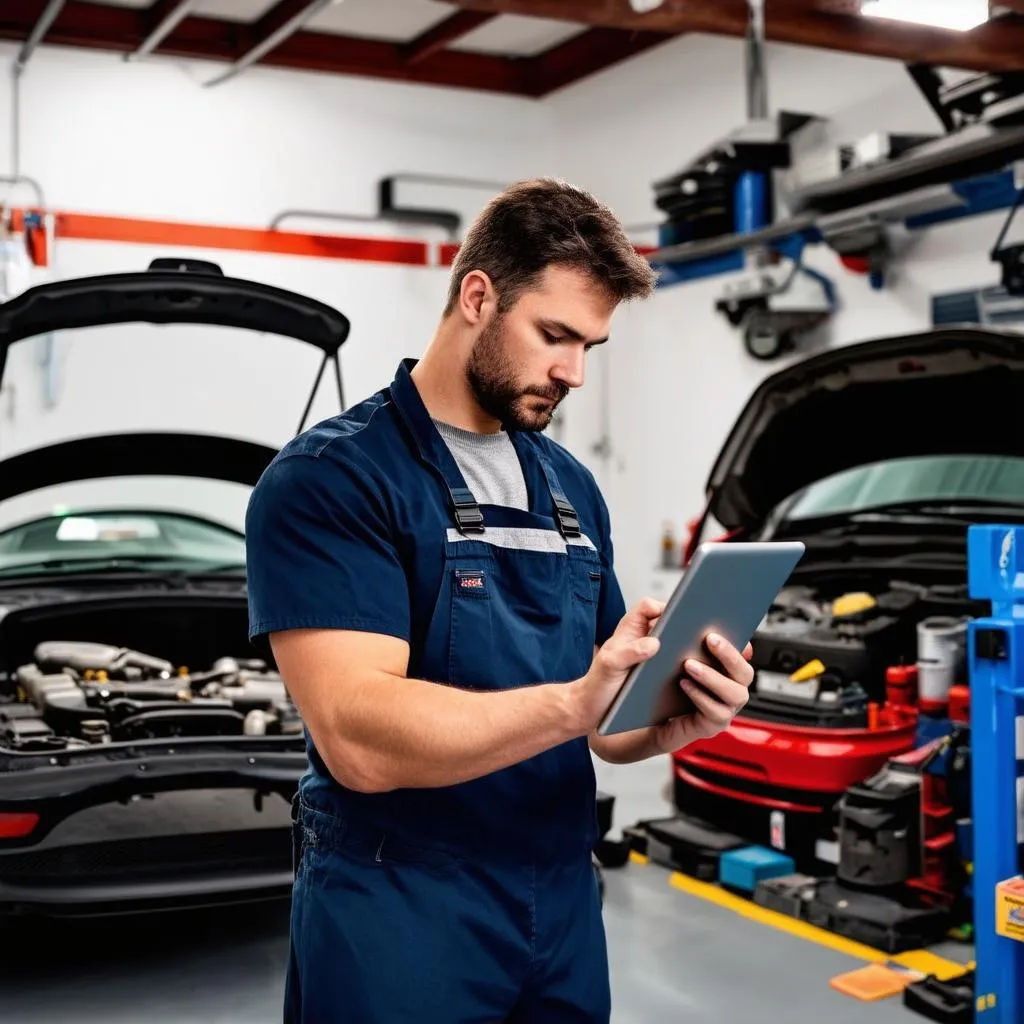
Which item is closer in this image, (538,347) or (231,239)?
(538,347)

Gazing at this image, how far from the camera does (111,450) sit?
4203mm

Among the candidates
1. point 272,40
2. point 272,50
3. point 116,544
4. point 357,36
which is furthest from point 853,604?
point 357,36

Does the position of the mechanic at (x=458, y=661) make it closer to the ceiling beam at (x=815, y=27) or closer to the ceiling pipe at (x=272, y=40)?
the ceiling beam at (x=815, y=27)

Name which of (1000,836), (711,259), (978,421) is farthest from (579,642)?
(711,259)

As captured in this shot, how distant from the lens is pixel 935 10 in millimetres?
4277

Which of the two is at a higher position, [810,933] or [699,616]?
[699,616]

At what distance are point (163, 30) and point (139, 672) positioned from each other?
493 cm

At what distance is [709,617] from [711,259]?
655 cm

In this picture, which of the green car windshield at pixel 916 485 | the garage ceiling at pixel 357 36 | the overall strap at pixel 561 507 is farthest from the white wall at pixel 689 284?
the overall strap at pixel 561 507

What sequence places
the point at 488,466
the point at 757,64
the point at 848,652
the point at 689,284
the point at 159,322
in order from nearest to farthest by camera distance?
1. the point at 488,466
2. the point at 159,322
3. the point at 848,652
4. the point at 757,64
5. the point at 689,284

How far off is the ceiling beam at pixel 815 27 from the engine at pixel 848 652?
242cm

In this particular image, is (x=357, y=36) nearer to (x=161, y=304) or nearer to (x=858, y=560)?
(x=161, y=304)

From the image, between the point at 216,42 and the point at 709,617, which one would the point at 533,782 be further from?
the point at 216,42

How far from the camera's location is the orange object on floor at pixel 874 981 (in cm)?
344
